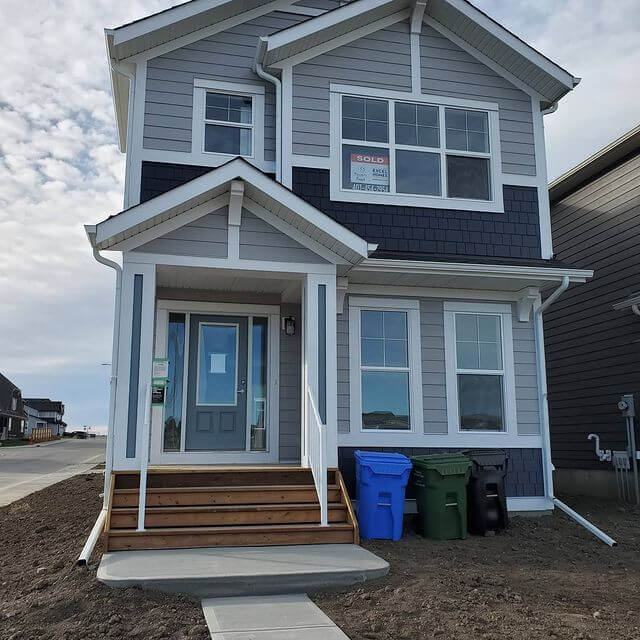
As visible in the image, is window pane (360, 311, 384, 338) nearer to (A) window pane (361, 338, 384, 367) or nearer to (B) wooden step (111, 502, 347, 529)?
(A) window pane (361, 338, 384, 367)

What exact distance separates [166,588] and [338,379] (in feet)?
12.5

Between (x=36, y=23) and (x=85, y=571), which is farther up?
(x=36, y=23)

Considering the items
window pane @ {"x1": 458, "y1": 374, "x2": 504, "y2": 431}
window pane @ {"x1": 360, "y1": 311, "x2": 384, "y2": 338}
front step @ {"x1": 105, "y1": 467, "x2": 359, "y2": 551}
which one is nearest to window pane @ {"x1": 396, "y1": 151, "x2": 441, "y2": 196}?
window pane @ {"x1": 360, "y1": 311, "x2": 384, "y2": 338}

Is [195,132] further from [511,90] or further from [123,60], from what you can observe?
[511,90]

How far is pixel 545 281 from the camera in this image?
29.0 feet

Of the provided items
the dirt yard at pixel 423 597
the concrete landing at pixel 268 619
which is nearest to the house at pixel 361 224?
the dirt yard at pixel 423 597

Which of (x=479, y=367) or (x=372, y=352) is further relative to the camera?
(x=479, y=367)

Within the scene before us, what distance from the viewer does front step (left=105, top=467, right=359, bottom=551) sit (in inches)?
247

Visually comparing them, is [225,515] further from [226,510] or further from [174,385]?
[174,385]

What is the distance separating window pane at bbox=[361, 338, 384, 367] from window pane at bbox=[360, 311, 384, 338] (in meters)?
0.06

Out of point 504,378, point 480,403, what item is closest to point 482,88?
point 504,378

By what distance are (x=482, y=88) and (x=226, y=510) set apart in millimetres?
6578

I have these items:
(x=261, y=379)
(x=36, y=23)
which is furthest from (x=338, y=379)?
(x=36, y=23)

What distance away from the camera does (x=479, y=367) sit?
890 cm
